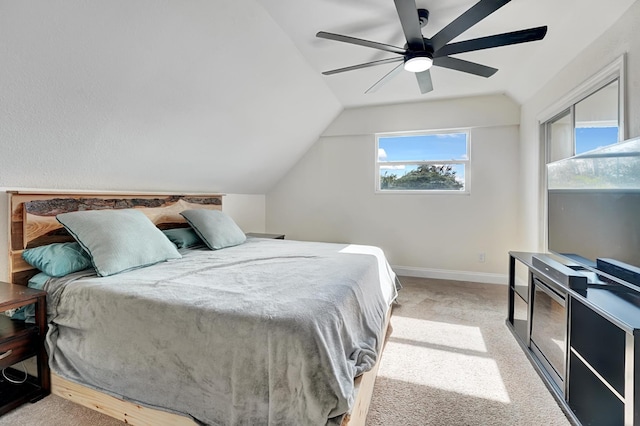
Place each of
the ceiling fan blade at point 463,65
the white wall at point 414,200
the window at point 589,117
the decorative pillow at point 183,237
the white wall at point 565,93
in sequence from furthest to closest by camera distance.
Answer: the white wall at point 414,200 < the decorative pillow at point 183,237 < the ceiling fan blade at point 463,65 < the window at point 589,117 < the white wall at point 565,93

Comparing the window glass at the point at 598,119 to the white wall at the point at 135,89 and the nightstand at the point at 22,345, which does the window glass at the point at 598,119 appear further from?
the nightstand at the point at 22,345

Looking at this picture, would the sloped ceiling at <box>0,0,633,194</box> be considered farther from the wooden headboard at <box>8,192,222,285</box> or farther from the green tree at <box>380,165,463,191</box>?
the green tree at <box>380,165,463,191</box>

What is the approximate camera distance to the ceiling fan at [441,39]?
158 cm

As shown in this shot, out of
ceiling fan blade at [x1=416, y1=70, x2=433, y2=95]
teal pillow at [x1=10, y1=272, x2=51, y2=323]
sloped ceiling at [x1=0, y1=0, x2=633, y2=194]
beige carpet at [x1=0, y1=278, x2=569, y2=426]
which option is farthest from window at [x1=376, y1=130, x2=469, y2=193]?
teal pillow at [x1=10, y1=272, x2=51, y2=323]

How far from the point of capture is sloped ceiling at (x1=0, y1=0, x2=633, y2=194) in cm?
155

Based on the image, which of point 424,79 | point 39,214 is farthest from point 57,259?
point 424,79

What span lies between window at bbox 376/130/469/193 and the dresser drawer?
12.6 ft

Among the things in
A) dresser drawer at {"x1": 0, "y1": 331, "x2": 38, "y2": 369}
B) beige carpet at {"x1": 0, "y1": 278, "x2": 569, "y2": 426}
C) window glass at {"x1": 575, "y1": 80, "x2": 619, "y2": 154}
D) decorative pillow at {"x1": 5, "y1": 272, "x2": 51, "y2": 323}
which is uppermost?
window glass at {"x1": 575, "y1": 80, "x2": 619, "y2": 154}

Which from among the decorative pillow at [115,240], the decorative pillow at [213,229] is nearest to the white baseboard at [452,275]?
the decorative pillow at [213,229]

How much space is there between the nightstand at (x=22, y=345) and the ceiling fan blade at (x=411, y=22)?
2.50 m

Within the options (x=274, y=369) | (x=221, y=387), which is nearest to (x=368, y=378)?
(x=274, y=369)

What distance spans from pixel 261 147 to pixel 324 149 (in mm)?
1245

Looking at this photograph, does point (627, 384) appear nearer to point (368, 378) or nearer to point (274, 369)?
point (368, 378)

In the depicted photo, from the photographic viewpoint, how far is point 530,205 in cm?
344
